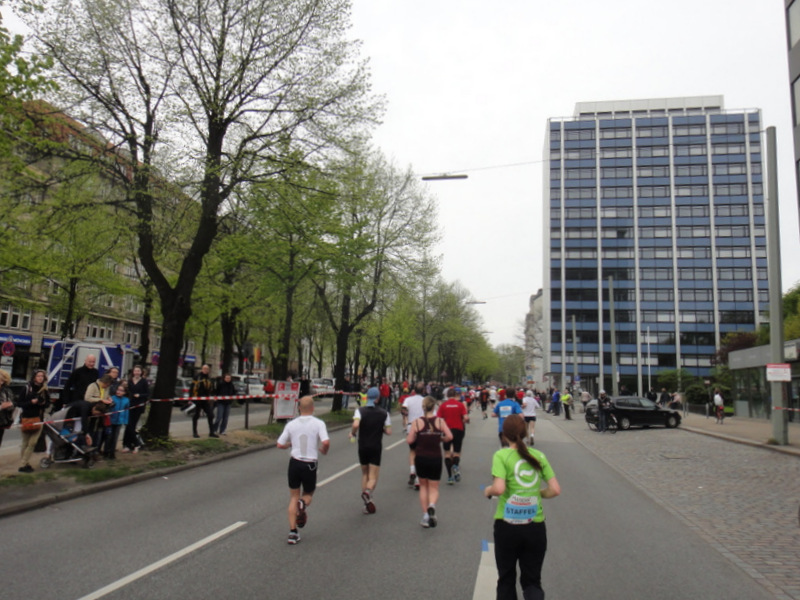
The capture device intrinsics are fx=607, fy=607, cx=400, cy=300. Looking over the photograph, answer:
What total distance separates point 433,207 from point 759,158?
85.7 m

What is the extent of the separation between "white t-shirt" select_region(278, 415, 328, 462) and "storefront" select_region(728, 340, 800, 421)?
2697cm

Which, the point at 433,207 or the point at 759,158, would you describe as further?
the point at 759,158

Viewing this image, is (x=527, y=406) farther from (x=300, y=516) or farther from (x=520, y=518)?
(x=520, y=518)

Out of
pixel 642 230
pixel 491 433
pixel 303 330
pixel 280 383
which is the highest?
pixel 642 230

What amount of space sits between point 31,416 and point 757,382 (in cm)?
3371

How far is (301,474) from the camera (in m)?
6.84

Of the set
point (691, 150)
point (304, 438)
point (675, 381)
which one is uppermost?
point (691, 150)

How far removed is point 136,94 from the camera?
13805mm

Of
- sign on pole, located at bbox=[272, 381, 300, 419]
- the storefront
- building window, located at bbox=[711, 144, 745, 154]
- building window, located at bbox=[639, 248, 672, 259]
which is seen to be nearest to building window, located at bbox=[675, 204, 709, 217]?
building window, located at bbox=[639, 248, 672, 259]

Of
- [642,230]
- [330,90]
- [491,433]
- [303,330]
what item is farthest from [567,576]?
[642,230]

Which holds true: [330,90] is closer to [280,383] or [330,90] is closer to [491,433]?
[280,383]

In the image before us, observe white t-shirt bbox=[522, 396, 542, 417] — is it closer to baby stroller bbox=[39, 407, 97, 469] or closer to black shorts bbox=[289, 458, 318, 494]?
baby stroller bbox=[39, 407, 97, 469]

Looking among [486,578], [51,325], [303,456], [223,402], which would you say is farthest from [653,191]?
[486,578]

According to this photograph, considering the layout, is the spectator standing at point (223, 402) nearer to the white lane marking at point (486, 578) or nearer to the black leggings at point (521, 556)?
the white lane marking at point (486, 578)
